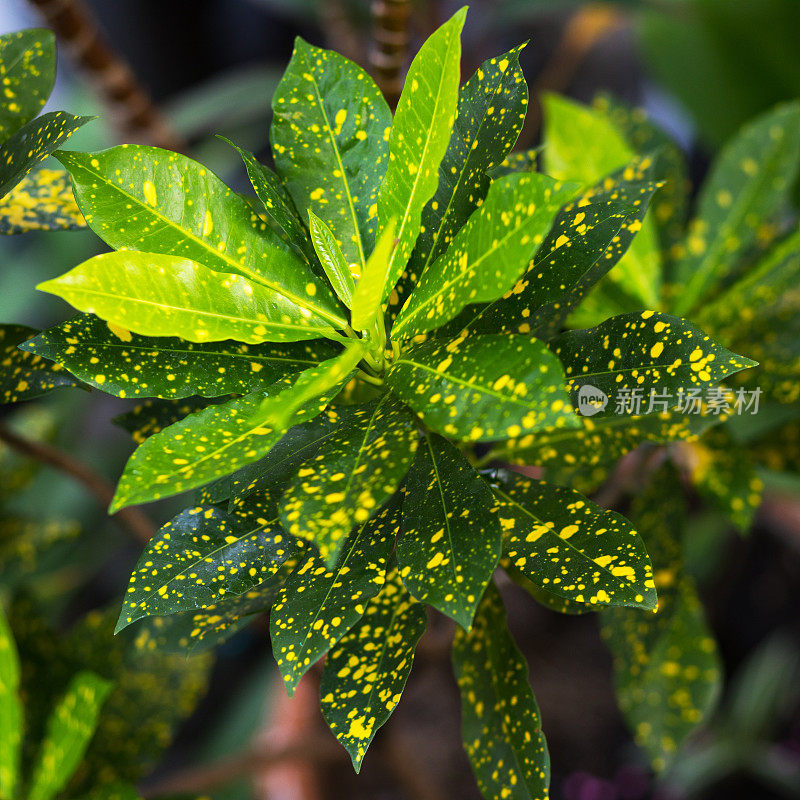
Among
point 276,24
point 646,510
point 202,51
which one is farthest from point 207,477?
point 202,51

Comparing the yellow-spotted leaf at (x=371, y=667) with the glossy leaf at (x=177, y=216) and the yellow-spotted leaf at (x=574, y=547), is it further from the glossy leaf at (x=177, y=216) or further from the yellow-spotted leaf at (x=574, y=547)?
the glossy leaf at (x=177, y=216)

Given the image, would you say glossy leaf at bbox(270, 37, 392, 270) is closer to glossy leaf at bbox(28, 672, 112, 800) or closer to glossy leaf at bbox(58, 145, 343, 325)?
glossy leaf at bbox(58, 145, 343, 325)

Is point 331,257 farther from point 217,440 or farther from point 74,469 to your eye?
point 74,469

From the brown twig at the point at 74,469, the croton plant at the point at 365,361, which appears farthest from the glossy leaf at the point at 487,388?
the brown twig at the point at 74,469

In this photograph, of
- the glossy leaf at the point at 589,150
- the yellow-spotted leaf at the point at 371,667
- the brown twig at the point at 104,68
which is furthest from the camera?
the brown twig at the point at 104,68

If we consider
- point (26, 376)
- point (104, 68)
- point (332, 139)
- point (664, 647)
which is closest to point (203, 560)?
point (26, 376)

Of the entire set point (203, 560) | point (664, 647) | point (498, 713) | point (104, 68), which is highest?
point (104, 68)
